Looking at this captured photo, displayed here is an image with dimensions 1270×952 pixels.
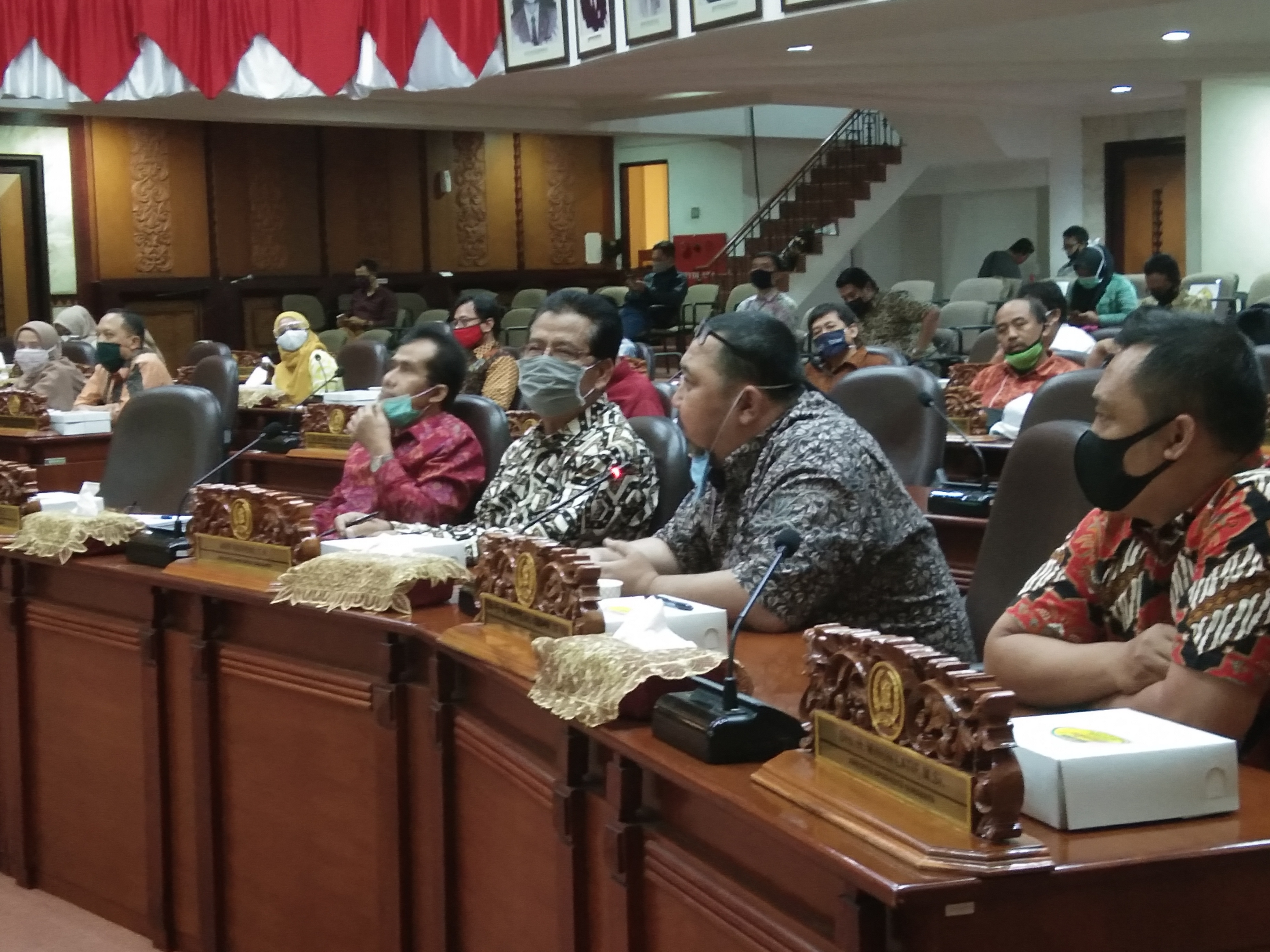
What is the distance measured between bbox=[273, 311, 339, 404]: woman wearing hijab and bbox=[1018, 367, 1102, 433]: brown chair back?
457cm

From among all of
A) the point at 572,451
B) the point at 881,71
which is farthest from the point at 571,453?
the point at 881,71

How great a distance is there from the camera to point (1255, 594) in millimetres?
1512

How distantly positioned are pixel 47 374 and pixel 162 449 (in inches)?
164

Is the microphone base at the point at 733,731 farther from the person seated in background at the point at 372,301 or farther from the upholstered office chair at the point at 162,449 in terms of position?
the person seated in background at the point at 372,301

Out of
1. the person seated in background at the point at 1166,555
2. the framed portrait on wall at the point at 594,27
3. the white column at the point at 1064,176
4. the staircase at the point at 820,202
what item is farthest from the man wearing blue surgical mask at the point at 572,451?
the white column at the point at 1064,176

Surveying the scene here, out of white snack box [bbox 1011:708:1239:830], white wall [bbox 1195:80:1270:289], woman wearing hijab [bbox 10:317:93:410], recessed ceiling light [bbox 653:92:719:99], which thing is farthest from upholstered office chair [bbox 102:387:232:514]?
white wall [bbox 1195:80:1270:289]

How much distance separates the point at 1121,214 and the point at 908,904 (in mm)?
13698

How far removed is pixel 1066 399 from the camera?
3.12 meters

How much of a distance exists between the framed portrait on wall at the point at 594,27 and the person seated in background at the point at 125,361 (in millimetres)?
3419

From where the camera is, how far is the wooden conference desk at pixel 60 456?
5.93m

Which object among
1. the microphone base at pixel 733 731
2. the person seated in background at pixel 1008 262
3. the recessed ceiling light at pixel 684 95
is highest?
the recessed ceiling light at pixel 684 95

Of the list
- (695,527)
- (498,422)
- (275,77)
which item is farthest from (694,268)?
(695,527)

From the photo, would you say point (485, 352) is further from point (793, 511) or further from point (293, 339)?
point (793, 511)

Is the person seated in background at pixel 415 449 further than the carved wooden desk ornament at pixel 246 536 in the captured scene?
Yes
